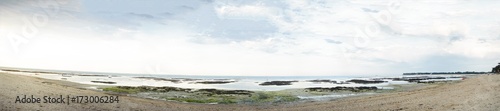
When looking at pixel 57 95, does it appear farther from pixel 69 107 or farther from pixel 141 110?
pixel 141 110

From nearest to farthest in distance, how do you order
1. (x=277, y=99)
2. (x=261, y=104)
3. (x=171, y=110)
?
(x=171, y=110), (x=261, y=104), (x=277, y=99)

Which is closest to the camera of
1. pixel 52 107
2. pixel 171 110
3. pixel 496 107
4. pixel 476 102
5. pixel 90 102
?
pixel 496 107

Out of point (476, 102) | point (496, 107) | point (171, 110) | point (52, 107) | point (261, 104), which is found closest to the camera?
point (496, 107)

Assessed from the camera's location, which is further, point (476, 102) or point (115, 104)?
point (115, 104)

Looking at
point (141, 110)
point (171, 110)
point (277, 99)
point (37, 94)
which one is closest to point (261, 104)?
point (277, 99)

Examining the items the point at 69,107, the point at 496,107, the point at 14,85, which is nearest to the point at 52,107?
the point at 69,107

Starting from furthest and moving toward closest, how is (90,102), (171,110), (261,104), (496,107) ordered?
(261,104) < (171,110) < (90,102) < (496,107)

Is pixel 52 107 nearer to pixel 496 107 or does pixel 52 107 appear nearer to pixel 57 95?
pixel 57 95

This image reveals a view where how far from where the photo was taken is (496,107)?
20172mm

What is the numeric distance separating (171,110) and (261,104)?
1073cm

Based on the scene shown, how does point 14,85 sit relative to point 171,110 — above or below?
above

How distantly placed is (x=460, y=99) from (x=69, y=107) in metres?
25.8

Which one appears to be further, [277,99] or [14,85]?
[277,99]

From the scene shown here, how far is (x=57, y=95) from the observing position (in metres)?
29.0
